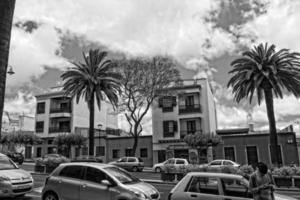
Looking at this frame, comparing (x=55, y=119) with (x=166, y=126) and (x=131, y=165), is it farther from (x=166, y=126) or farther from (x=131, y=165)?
(x=131, y=165)

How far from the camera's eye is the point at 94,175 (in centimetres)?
854

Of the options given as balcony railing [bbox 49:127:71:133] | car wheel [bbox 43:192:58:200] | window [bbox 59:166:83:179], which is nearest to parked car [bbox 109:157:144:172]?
balcony railing [bbox 49:127:71:133]

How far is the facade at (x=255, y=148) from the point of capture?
3459cm

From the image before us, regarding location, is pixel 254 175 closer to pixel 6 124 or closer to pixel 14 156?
pixel 14 156

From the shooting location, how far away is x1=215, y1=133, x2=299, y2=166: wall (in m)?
34.5

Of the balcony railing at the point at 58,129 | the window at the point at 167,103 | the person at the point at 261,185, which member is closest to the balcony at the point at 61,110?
the balcony railing at the point at 58,129

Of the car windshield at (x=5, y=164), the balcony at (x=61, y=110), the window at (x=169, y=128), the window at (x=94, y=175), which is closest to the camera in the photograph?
the window at (x=94, y=175)

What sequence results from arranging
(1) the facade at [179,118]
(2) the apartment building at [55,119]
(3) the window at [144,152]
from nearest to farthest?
(1) the facade at [179,118], (3) the window at [144,152], (2) the apartment building at [55,119]

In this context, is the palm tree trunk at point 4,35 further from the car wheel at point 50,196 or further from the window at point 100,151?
the window at point 100,151

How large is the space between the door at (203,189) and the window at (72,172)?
3546 mm

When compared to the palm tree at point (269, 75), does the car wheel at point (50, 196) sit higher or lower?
lower

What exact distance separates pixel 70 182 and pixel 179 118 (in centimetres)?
3319

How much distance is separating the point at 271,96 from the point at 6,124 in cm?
6188

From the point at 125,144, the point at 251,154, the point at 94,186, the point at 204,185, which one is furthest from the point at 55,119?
the point at 204,185
